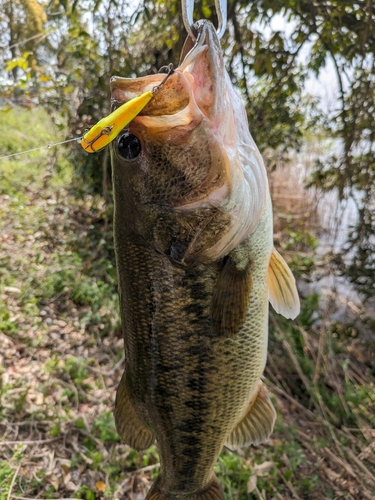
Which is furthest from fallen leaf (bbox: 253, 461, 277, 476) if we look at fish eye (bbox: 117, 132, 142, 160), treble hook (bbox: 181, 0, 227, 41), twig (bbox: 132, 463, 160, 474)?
treble hook (bbox: 181, 0, 227, 41)

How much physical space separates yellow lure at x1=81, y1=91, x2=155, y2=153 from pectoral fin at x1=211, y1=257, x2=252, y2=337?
1.91 feet

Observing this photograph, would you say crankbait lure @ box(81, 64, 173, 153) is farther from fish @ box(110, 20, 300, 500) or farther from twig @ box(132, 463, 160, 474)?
twig @ box(132, 463, 160, 474)

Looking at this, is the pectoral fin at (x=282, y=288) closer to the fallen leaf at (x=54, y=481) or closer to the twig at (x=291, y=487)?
the twig at (x=291, y=487)

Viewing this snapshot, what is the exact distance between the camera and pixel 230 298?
4.43ft

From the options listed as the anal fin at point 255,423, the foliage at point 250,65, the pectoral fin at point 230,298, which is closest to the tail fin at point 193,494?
the anal fin at point 255,423

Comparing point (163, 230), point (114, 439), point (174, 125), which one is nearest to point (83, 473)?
point (114, 439)

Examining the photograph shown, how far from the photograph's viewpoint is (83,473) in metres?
2.79

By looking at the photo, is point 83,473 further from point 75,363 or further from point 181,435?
point 181,435

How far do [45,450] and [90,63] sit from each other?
3798mm

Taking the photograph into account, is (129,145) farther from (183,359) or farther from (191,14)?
(183,359)

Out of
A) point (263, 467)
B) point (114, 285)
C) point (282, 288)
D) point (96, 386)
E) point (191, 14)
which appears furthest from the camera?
point (114, 285)

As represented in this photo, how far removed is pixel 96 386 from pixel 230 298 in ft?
8.57

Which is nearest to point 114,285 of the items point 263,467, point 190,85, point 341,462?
point 263,467

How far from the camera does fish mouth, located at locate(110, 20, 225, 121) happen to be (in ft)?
3.67
